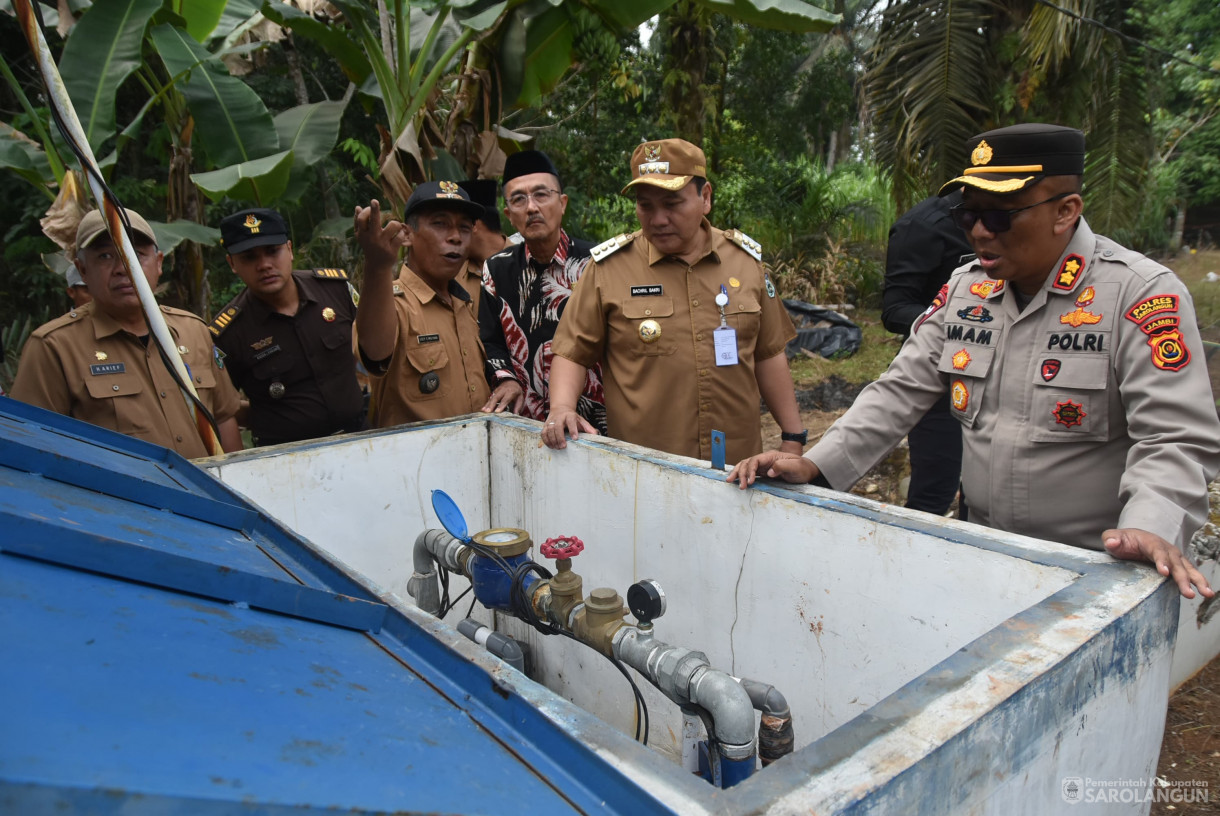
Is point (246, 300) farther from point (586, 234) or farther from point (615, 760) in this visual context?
point (586, 234)

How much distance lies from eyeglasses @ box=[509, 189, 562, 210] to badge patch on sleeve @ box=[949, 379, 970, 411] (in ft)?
5.69

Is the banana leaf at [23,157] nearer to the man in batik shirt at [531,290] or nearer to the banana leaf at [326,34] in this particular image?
the banana leaf at [326,34]

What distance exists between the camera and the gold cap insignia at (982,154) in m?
1.77

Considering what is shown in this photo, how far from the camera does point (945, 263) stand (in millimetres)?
3170

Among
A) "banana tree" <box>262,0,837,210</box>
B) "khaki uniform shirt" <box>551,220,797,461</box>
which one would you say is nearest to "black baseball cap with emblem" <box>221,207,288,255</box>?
"khaki uniform shirt" <box>551,220,797,461</box>

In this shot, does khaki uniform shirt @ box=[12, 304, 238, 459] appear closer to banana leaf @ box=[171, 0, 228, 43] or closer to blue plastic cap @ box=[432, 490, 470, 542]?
blue plastic cap @ box=[432, 490, 470, 542]

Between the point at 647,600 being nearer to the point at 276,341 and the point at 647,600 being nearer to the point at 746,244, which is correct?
the point at 746,244

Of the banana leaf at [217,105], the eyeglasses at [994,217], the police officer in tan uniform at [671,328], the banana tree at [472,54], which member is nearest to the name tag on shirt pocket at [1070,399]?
the eyeglasses at [994,217]

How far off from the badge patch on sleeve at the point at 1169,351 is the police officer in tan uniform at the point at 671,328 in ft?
4.01

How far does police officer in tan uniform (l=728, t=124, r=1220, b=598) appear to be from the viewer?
1527 mm

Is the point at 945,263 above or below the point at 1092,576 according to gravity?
above

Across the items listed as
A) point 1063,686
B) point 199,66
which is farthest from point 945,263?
→ point 199,66

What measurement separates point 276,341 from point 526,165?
1.19 m

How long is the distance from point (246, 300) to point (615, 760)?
99.8 inches
